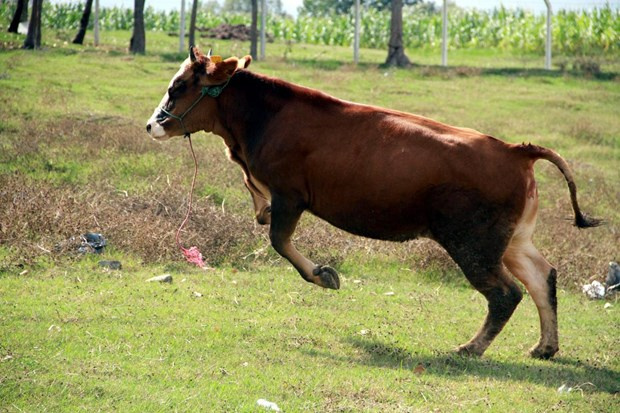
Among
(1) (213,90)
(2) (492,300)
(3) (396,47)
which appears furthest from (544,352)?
(3) (396,47)

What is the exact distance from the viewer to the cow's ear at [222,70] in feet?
29.3

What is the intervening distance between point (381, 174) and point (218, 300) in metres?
2.12

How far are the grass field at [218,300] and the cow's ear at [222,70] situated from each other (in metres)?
2.05

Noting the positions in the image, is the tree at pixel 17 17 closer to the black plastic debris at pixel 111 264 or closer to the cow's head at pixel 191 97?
the black plastic debris at pixel 111 264

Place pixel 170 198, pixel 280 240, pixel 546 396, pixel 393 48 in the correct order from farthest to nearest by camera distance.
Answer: pixel 393 48
pixel 170 198
pixel 280 240
pixel 546 396

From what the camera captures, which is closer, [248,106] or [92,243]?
[248,106]

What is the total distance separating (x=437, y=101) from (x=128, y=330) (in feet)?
49.0

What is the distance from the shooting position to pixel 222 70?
8.97 m

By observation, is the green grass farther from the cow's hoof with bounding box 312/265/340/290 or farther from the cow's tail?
the cow's tail

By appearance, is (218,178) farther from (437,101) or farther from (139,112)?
(437,101)

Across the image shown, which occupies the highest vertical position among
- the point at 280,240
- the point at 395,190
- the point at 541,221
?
the point at 395,190

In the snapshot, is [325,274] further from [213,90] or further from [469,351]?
[213,90]

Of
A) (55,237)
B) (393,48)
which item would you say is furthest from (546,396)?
(393,48)

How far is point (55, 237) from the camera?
10688 mm
